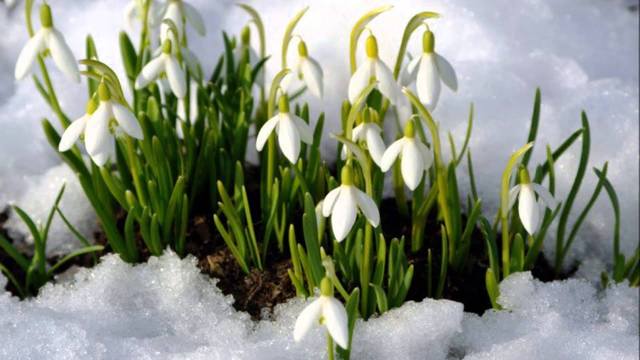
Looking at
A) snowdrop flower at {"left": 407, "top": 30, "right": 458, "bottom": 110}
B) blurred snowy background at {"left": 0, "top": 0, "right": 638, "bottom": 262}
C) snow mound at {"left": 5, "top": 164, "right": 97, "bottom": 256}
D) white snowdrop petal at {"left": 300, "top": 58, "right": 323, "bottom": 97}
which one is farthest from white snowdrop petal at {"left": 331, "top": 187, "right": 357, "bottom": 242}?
snow mound at {"left": 5, "top": 164, "right": 97, "bottom": 256}

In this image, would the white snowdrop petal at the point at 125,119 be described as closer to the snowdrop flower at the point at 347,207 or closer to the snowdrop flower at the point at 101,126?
the snowdrop flower at the point at 101,126

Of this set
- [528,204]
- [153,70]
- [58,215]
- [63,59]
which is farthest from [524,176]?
[58,215]

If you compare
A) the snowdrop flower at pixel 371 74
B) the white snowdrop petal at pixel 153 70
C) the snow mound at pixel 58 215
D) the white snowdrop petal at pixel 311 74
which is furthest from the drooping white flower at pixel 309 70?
the snow mound at pixel 58 215

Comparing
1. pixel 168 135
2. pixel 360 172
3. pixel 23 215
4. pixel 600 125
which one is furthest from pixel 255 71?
pixel 600 125

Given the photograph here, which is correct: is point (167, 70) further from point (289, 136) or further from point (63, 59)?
point (289, 136)

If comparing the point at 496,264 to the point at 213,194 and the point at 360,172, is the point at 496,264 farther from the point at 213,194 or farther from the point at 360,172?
the point at 213,194

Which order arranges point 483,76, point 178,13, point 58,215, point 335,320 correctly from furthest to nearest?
point 483,76, point 58,215, point 178,13, point 335,320
